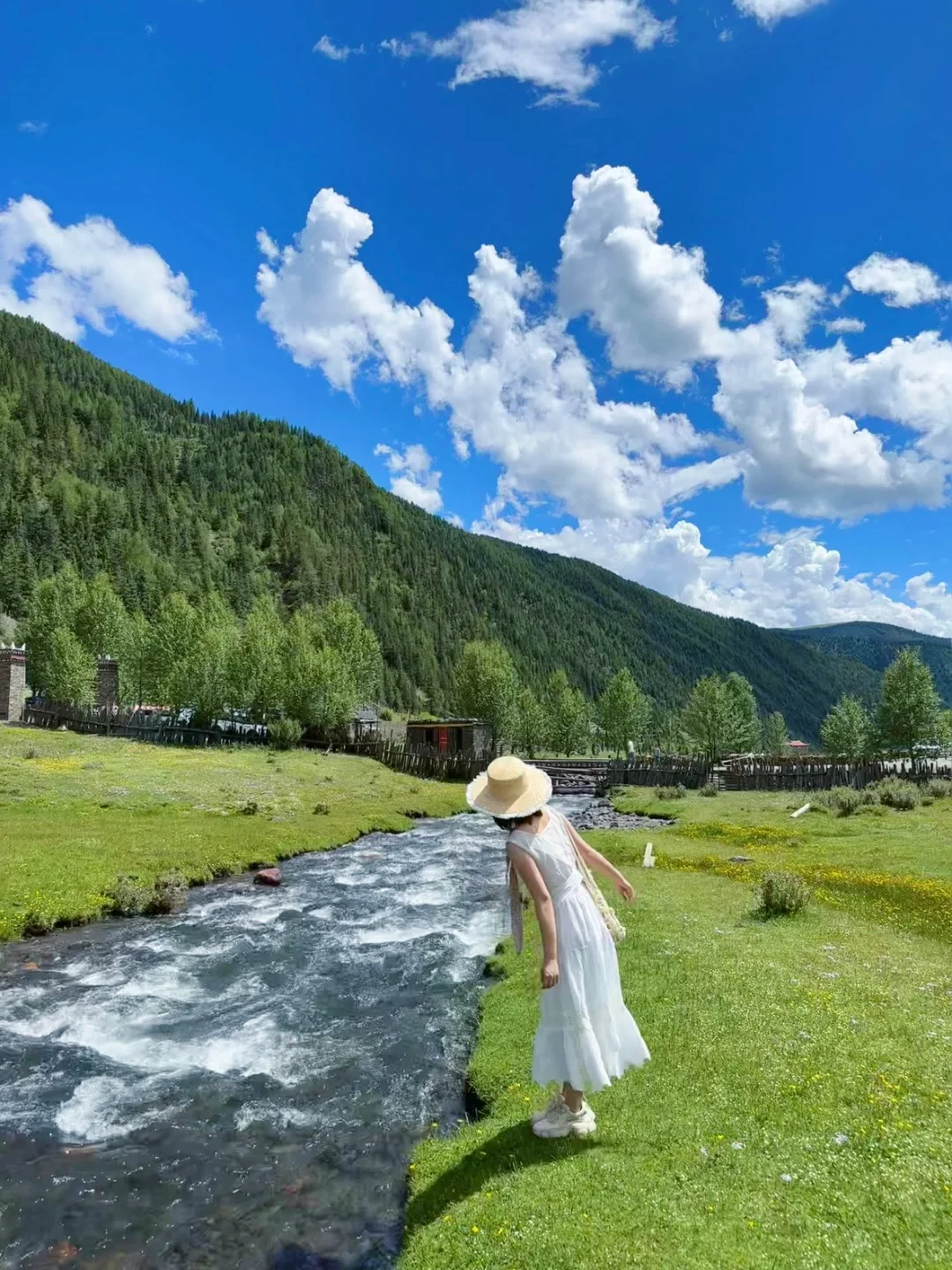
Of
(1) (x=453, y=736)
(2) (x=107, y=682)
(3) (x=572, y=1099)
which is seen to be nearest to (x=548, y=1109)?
(3) (x=572, y=1099)

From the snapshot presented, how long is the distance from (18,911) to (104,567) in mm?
185358

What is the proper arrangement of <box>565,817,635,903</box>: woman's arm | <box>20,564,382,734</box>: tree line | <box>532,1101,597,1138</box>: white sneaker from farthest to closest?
<box>20,564,382,734</box>: tree line < <box>532,1101,597,1138</box>: white sneaker < <box>565,817,635,903</box>: woman's arm

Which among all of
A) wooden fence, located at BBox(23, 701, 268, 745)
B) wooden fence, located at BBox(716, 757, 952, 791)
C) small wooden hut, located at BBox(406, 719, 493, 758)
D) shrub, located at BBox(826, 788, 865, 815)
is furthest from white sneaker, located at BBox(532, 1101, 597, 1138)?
small wooden hut, located at BBox(406, 719, 493, 758)

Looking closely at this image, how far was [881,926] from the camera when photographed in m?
17.1

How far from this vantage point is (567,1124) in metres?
8.16

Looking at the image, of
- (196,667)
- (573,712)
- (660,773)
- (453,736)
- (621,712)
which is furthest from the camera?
(573,712)

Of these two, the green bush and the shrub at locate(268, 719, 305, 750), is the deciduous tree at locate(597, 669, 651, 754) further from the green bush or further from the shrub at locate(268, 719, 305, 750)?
the green bush

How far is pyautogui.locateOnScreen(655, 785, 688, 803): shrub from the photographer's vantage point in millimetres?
54744

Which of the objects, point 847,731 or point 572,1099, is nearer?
point 572,1099

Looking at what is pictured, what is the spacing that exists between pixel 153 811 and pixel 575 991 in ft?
113

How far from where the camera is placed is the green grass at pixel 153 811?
22.4 metres

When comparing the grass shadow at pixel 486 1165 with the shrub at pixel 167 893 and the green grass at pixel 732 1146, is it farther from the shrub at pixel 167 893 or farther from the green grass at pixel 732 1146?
the shrub at pixel 167 893

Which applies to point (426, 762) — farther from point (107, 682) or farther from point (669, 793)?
point (107, 682)

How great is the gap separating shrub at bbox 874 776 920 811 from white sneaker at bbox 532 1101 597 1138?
40128mm
